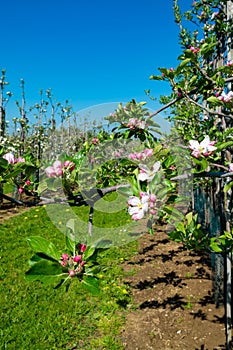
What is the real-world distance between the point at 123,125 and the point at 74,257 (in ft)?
3.20

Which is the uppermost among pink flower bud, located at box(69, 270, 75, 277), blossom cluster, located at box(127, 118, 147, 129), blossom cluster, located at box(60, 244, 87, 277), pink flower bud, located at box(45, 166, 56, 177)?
blossom cluster, located at box(127, 118, 147, 129)

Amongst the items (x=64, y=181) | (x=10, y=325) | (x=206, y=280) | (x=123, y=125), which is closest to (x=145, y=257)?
(x=206, y=280)

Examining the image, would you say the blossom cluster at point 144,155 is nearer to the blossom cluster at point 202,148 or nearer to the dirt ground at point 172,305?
the blossom cluster at point 202,148

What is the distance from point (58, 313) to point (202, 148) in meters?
2.74

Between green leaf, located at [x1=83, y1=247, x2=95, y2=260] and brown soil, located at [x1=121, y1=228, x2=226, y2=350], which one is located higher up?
green leaf, located at [x1=83, y1=247, x2=95, y2=260]

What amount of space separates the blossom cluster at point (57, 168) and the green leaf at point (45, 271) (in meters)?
0.38

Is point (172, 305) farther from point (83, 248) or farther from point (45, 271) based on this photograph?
point (45, 271)

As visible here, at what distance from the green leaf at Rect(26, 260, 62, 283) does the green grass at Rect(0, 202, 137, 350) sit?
1678 mm

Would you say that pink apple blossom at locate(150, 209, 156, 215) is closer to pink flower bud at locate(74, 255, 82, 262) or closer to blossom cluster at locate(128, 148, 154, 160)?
pink flower bud at locate(74, 255, 82, 262)

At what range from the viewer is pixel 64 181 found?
3.57ft

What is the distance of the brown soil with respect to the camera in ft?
9.23

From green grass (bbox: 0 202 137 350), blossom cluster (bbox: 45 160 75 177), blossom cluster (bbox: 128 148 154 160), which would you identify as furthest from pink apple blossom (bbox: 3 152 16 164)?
green grass (bbox: 0 202 137 350)

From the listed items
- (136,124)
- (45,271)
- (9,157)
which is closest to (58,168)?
(9,157)

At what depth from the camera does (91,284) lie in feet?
Answer: 2.85
